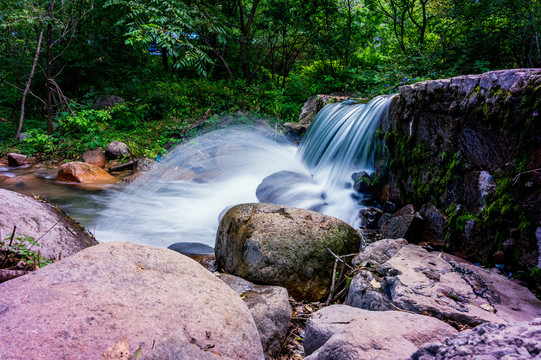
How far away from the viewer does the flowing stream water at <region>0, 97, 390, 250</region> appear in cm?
529

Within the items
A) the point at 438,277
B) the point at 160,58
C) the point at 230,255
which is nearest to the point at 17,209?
the point at 230,255

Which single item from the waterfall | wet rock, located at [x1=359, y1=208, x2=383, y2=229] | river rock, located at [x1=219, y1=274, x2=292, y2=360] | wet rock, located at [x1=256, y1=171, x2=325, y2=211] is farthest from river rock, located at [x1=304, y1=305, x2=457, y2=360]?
the waterfall

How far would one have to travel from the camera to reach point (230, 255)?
3.35 m

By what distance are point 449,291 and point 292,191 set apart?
147 inches

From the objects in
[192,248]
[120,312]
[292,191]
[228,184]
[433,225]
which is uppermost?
[120,312]

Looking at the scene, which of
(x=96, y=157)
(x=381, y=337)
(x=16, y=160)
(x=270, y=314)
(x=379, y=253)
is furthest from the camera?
(x=96, y=157)

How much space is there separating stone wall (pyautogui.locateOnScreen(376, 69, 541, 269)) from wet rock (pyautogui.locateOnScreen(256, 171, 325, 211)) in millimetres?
1700

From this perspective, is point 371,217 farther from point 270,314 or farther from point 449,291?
point 270,314

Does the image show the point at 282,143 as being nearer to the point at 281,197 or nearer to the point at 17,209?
the point at 281,197

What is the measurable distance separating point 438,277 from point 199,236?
386 centimetres

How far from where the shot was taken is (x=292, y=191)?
5652mm

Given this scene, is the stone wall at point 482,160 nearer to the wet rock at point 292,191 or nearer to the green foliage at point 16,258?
the wet rock at point 292,191

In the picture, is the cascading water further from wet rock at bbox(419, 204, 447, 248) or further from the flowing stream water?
wet rock at bbox(419, 204, 447, 248)

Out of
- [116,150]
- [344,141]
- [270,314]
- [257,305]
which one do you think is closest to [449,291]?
[270,314]
